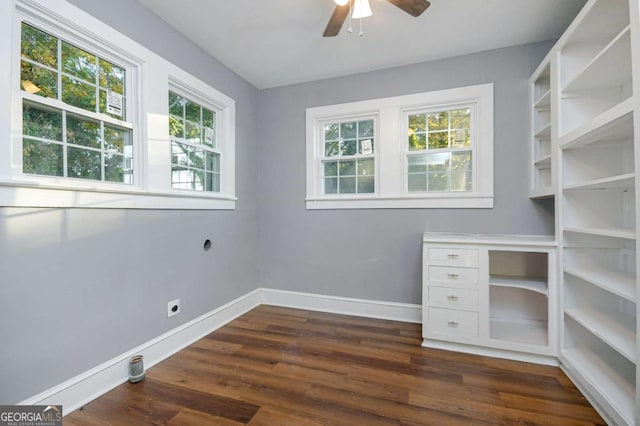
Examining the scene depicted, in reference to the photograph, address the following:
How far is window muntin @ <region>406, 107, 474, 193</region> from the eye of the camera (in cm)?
282

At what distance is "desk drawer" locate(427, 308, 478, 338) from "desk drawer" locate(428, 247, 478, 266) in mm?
391

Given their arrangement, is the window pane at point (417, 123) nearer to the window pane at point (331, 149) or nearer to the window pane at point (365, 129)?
the window pane at point (365, 129)

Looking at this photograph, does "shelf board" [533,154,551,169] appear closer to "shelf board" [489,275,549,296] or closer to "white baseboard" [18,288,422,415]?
"shelf board" [489,275,549,296]

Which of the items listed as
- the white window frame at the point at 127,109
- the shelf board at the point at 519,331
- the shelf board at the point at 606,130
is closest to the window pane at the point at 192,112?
the white window frame at the point at 127,109

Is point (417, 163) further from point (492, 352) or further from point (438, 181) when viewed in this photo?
point (492, 352)

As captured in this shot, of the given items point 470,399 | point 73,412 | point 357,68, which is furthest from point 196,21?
point 470,399

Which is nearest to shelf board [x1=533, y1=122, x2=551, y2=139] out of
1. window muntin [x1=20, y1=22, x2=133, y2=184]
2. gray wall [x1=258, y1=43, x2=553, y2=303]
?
gray wall [x1=258, y1=43, x2=553, y2=303]

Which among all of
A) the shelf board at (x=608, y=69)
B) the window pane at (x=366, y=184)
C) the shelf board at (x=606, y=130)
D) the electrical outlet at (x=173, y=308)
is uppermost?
the shelf board at (x=608, y=69)

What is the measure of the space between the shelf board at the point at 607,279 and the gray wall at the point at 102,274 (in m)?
2.88

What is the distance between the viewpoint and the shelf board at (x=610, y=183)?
4.67 ft

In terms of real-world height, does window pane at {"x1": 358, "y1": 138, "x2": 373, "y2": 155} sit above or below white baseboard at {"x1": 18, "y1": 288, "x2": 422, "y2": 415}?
above

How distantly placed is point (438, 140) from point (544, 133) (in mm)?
851

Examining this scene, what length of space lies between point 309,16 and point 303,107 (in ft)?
3.77
